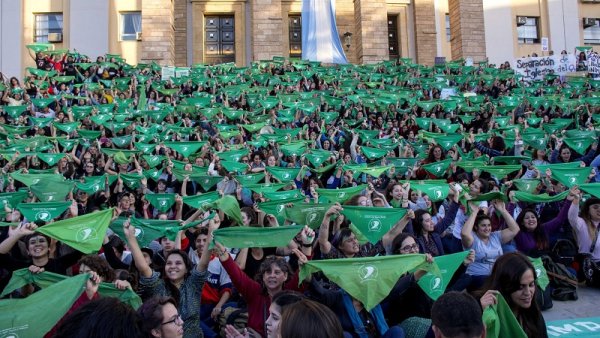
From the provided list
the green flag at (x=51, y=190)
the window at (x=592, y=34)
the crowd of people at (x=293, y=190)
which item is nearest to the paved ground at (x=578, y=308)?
the crowd of people at (x=293, y=190)

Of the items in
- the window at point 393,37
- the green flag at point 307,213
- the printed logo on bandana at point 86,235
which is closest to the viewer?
the printed logo on bandana at point 86,235

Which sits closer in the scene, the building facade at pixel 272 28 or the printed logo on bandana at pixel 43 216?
the printed logo on bandana at pixel 43 216

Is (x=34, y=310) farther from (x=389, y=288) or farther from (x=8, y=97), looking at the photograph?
(x=8, y=97)

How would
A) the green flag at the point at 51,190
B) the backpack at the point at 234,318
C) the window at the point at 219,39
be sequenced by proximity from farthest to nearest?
the window at the point at 219,39 < the green flag at the point at 51,190 < the backpack at the point at 234,318

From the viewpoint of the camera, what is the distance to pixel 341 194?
8469 millimetres

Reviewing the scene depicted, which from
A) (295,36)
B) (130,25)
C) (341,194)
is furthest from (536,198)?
(295,36)

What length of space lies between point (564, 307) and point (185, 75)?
18450 mm

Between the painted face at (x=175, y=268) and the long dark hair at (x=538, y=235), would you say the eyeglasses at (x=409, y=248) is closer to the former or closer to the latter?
the painted face at (x=175, y=268)

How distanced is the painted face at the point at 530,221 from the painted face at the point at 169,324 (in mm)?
5338

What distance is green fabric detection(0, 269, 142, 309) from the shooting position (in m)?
4.46

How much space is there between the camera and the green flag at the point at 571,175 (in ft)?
30.0

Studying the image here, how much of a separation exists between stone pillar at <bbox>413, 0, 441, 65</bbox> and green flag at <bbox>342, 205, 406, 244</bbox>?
96.6ft

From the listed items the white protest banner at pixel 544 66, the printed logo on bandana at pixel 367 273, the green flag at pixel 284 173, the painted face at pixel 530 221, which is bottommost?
the printed logo on bandana at pixel 367 273

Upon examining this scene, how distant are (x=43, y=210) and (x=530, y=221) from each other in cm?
678
